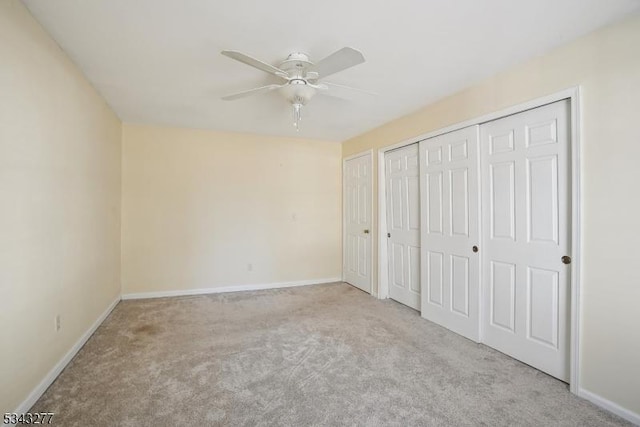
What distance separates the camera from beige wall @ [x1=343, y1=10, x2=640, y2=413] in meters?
1.81

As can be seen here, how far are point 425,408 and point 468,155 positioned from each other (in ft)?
7.24

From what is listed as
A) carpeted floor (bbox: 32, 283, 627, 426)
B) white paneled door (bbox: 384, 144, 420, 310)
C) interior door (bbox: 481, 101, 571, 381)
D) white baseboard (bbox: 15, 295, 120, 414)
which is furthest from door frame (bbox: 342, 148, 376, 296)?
white baseboard (bbox: 15, 295, 120, 414)

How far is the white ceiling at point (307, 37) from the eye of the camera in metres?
1.77

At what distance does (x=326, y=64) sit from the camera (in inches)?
75.7

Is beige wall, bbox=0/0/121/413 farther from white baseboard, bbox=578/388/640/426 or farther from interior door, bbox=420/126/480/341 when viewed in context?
white baseboard, bbox=578/388/640/426

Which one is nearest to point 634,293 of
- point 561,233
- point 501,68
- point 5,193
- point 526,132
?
point 561,233

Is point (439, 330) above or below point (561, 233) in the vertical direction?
below

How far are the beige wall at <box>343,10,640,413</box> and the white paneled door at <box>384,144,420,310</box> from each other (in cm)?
174

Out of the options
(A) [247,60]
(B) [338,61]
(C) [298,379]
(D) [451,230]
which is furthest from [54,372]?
(D) [451,230]

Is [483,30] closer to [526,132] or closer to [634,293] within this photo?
[526,132]

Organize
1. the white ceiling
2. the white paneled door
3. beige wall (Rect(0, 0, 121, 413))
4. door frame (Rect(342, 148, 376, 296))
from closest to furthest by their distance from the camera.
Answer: beige wall (Rect(0, 0, 121, 413)) < the white ceiling < the white paneled door < door frame (Rect(342, 148, 376, 296))

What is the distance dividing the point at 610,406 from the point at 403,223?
95.0 inches

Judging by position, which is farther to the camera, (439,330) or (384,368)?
(439,330)

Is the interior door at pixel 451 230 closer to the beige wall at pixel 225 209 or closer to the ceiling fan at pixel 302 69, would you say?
the ceiling fan at pixel 302 69
